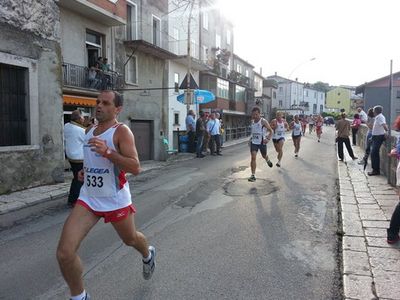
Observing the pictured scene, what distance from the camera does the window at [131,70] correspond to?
1722 cm

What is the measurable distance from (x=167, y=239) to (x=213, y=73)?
25979 mm

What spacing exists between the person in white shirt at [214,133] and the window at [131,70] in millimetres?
3956

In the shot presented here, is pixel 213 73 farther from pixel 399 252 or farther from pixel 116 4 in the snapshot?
pixel 399 252

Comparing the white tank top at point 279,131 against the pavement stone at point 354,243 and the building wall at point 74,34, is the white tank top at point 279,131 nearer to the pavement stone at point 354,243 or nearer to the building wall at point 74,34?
the building wall at point 74,34

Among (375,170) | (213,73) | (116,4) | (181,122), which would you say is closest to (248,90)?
(213,73)

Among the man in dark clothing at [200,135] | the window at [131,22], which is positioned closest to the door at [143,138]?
the man in dark clothing at [200,135]

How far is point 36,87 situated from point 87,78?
15.2 feet

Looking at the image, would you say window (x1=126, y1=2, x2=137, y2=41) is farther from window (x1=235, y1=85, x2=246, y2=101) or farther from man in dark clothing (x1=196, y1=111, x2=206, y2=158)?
window (x1=235, y1=85, x2=246, y2=101)

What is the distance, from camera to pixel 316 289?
3775 millimetres

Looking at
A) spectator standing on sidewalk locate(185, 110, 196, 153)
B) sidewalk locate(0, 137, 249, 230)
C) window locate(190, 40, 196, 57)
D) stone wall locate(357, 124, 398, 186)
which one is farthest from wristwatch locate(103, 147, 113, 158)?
window locate(190, 40, 196, 57)

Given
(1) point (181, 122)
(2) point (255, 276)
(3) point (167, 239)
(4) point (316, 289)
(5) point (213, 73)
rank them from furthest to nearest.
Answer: (5) point (213, 73), (1) point (181, 122), (3) point (167, 239), (2) point (255, 276), (4) point (316, 289)

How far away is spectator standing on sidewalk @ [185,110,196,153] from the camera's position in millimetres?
17938

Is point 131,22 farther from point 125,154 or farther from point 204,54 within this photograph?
point 125,154

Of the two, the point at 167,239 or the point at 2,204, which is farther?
the point at 2,204
